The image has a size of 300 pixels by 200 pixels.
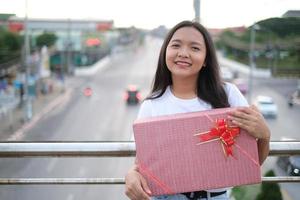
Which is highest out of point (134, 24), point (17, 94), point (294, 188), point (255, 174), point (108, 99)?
point (134, 24)

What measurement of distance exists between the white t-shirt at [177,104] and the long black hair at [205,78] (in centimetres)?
1

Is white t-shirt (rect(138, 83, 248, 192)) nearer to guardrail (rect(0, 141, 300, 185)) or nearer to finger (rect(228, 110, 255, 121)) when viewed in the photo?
finger (rect(228, 110, 255, 121))

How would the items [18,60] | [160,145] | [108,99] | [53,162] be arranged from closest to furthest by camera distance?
[160,145] → [53,162] → [18,60] → [108,99]

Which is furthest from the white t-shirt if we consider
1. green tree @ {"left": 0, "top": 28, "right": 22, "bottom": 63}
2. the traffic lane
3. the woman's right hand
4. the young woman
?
green tree @ {"left": 0, "top": 28, "right": 22, "bottom": 63}

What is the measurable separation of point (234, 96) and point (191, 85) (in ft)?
0.30

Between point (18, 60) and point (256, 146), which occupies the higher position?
point (256, 146)

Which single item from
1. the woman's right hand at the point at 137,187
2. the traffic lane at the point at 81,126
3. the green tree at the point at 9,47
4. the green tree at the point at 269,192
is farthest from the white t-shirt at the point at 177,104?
the green tree at the point at 9,47

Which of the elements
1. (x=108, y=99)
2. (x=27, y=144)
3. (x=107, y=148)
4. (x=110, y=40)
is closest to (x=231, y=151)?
(x=107, y=148)

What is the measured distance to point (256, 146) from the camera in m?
0.81

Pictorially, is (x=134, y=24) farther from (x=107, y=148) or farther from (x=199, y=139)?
(x=199, y=139)

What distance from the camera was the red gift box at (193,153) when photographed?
30.9 inches

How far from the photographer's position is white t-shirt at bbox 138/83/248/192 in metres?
0.86

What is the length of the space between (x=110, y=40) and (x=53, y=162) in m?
14.4

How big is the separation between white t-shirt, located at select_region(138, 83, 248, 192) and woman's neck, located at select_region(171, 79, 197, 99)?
0.01m
